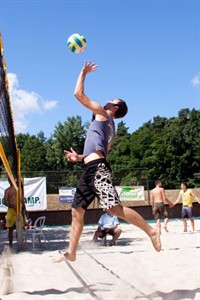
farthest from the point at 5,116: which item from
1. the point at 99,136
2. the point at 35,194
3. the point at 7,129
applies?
the point at 35,194

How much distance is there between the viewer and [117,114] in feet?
13.5

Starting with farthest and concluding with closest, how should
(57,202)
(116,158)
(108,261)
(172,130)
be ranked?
1. (116,158)
2. (172,130)
3. (57,202)
4. (108,261)

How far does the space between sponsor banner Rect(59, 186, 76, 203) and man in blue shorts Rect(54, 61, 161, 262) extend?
16.6 meters

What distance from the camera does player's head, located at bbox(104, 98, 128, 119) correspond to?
161 inches

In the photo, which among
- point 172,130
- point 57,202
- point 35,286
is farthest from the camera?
point 172,130

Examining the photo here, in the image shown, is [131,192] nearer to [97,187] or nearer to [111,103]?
[111,103]

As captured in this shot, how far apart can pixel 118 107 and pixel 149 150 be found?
50821mm

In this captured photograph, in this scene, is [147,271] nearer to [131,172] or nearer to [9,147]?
[9,147]

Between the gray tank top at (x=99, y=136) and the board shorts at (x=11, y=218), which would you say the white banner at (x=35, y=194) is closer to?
the board shorts at (x=11, y=218)

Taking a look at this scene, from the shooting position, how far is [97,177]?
152 inches

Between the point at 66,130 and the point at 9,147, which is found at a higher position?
the point at 66,130

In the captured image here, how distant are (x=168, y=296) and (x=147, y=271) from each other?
1.57 m

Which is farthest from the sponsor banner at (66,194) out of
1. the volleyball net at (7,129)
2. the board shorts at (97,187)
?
the board shorts at (97,187)

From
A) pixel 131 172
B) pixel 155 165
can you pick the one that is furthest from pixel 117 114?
pixel 155 165
